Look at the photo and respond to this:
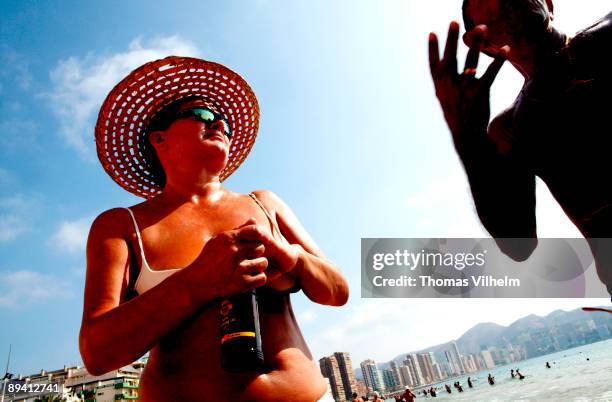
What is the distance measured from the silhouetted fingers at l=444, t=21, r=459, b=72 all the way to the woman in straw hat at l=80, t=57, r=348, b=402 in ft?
3.54

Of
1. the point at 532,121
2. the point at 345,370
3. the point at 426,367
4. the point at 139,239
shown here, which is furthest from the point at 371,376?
the point at 139,239

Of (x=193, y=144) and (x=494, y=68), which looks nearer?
(x=494, y=68)

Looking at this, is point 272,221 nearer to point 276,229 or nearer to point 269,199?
point 276,229

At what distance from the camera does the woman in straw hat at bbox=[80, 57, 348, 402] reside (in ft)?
4.08

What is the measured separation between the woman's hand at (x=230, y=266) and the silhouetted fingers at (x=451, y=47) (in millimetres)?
1153

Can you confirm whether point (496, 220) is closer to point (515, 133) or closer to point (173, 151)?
point (515, 133)

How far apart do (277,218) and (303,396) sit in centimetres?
94

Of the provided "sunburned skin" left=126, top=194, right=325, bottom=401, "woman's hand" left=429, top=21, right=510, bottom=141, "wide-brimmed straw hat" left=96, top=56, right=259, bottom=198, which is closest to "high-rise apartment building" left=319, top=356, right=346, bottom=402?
"wide-brimmed straw hat" left=96, top=56, right=259, bottom=198

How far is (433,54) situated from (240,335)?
57.3 inches

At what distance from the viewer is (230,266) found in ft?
4.09

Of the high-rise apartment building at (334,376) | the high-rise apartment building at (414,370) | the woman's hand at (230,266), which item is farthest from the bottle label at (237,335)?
the high-rise apartment building at (414,370)

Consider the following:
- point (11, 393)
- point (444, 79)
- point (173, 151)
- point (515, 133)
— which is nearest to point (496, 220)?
point (515, 133)

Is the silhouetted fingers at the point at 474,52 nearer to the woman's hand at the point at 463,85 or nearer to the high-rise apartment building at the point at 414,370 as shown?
the woman's hand at the point at 463,85

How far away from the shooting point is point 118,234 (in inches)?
61.8
